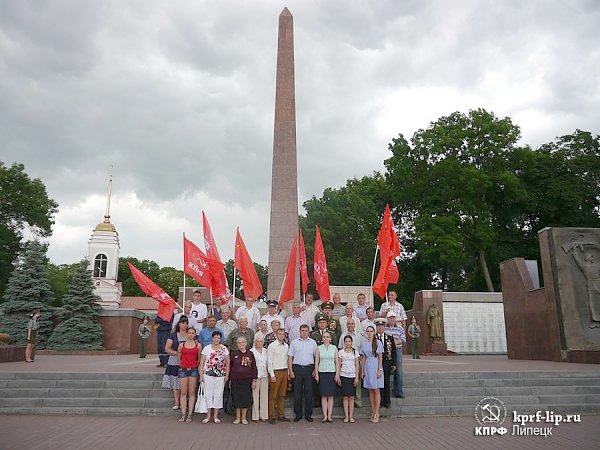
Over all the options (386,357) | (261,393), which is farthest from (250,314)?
(386,357)

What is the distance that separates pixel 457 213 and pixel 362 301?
69.5 feet

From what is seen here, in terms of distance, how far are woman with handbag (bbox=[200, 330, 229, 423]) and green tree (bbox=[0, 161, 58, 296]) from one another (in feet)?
94.7

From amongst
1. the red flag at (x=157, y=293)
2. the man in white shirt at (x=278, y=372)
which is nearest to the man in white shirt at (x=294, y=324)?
the man in white shirt at (x=278, y=372)

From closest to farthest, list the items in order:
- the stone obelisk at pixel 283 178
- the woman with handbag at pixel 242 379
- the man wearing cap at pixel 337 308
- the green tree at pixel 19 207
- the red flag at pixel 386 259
A: the woman with handbag at pixel 242 379, the man wearing cap at pixel 337 308, the red flag at pixel 386 259, the stone obelisk at pixel 283 178, the green tree at pixel 19 207

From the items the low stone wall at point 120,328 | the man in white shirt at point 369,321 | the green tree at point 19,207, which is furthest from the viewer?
the green tree at point 19,207

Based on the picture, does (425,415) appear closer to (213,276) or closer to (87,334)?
(213,276)

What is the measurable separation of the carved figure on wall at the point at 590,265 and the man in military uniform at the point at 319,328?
790 cm

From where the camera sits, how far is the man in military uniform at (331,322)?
7680mm

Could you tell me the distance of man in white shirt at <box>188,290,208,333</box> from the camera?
831 centimetres

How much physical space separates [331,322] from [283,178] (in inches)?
318

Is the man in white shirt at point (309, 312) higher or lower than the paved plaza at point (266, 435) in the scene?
higher

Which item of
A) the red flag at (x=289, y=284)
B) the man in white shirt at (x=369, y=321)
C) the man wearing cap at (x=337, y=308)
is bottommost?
the man in white shirt at (x=369, y=321)

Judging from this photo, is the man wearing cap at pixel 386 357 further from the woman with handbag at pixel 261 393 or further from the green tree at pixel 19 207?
the green tree at pixel 19 207

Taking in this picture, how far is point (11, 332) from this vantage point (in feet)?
61.2
